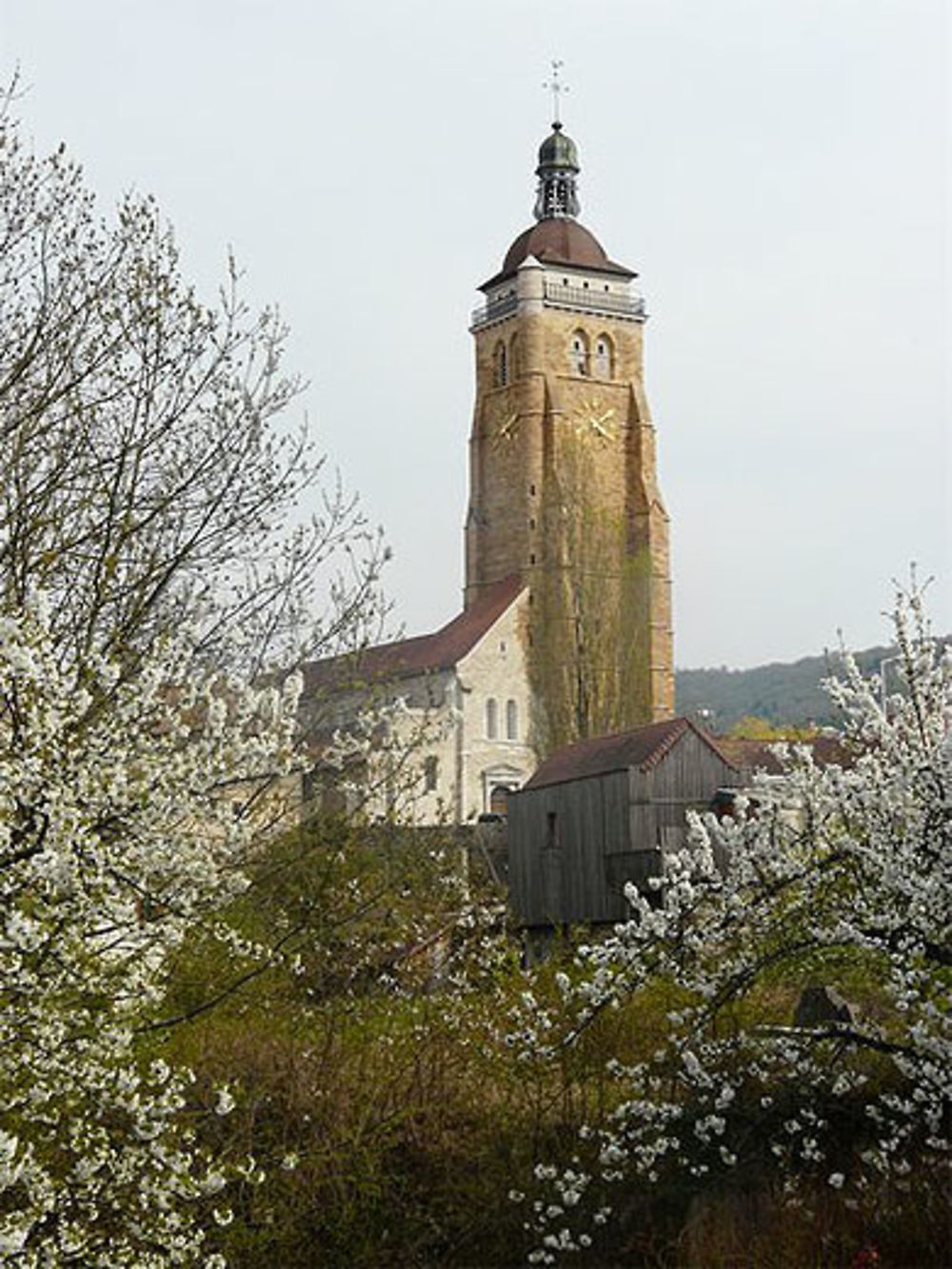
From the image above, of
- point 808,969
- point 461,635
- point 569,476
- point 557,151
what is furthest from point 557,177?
point 808,969

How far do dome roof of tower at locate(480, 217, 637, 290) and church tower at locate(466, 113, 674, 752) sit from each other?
0.09 metres

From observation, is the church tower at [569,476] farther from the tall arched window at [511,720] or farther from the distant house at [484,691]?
the tall arched window at [511,720]

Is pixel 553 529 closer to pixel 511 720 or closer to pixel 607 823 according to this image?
pixel 511 720

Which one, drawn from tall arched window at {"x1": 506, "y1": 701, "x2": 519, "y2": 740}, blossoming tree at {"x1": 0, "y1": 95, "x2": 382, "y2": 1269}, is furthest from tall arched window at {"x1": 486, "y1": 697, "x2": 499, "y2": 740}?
blossoming tree at {"x1": 0, "y1": 95, "x2": 382, "y2": 1269}

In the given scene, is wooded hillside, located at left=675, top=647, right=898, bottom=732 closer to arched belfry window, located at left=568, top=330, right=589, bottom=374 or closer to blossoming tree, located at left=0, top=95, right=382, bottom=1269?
arched belfry window, located at left=568, top=330, right=589, bottom=374

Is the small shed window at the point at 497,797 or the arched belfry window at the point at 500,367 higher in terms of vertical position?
the arched belfry window at the point at 500,367

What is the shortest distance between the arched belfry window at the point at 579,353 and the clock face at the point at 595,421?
1.31m

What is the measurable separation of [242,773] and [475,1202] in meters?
4.85

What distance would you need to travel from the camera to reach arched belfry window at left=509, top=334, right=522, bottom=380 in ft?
211

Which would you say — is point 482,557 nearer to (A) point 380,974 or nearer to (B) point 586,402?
(B) point 586,402

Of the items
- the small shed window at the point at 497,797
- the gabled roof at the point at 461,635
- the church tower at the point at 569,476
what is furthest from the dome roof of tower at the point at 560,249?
the small shed window at the point at 497,797

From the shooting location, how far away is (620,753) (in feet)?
102

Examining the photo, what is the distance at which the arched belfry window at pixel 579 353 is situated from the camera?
212 ft

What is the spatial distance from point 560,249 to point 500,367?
17.6 feet
